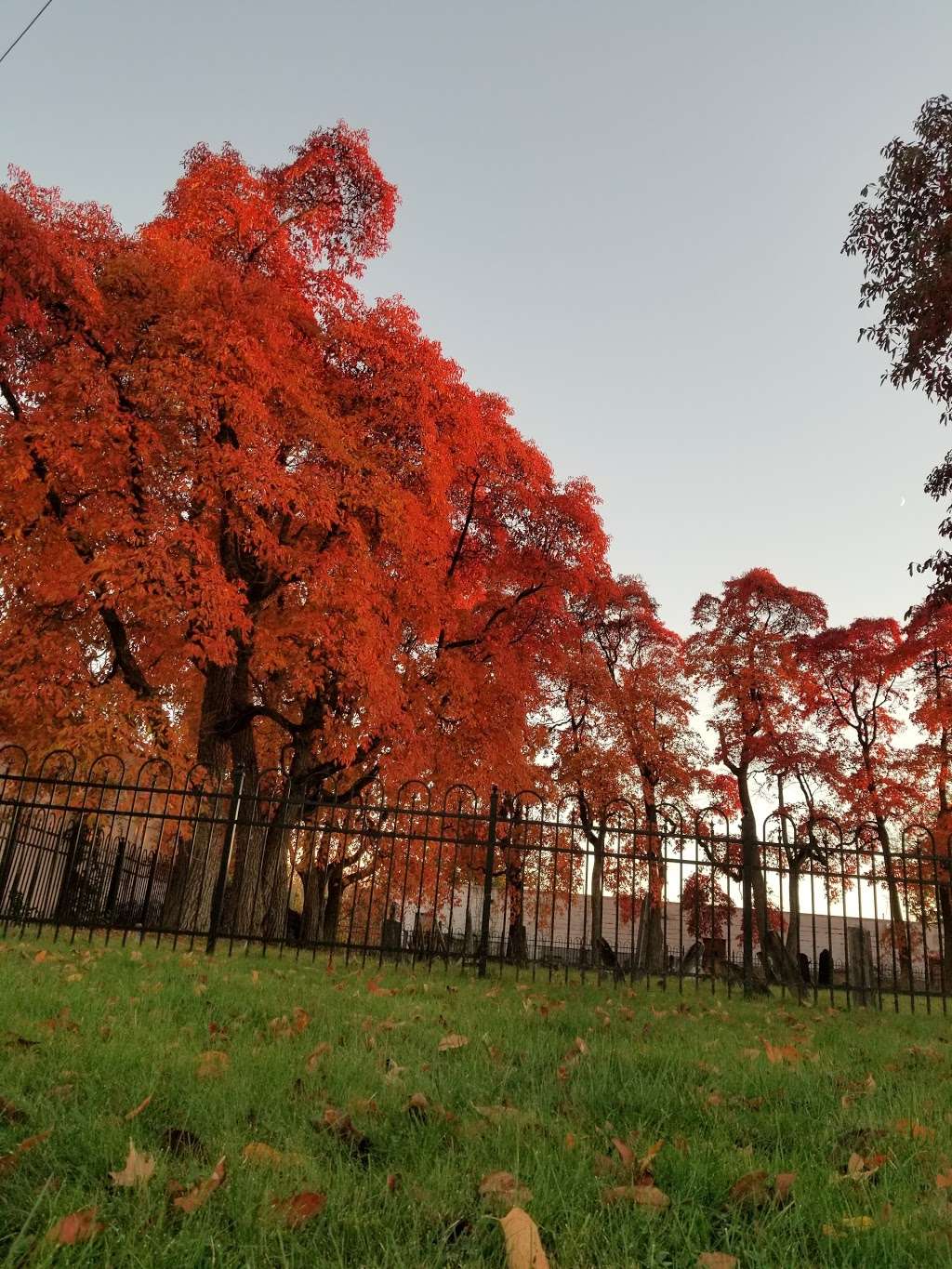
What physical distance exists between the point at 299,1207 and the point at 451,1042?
2.18m

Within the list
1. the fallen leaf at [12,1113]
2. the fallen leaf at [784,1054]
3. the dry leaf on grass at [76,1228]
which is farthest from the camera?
the fallen leaf at [784,1054]

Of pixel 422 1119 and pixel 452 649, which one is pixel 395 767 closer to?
pixel 452 649

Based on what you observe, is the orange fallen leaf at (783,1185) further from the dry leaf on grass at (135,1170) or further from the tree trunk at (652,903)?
the tree trunk at (652,903)

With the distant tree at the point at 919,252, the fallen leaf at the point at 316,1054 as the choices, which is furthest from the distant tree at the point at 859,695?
the fallen leaf at the point at 316,1054

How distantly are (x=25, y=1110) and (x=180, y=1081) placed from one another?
21.6 inches

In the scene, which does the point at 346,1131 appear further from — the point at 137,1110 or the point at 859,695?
the point at 859,695

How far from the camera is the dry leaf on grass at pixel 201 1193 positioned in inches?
75.6

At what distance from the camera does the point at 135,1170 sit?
2074 mm

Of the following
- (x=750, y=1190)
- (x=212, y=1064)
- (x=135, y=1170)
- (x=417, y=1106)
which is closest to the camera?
(x=135, y=1170)

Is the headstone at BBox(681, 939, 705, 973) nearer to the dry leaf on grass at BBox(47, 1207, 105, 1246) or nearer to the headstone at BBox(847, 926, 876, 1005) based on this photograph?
the headstone at BBox(847, 926, 876, 1005)

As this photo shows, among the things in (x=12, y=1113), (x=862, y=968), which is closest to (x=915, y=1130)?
(x=12, y=1113)

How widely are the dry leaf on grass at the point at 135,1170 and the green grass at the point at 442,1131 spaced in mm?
22

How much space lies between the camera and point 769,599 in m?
24.1

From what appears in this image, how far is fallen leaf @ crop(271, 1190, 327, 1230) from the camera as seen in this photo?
1.90 m
